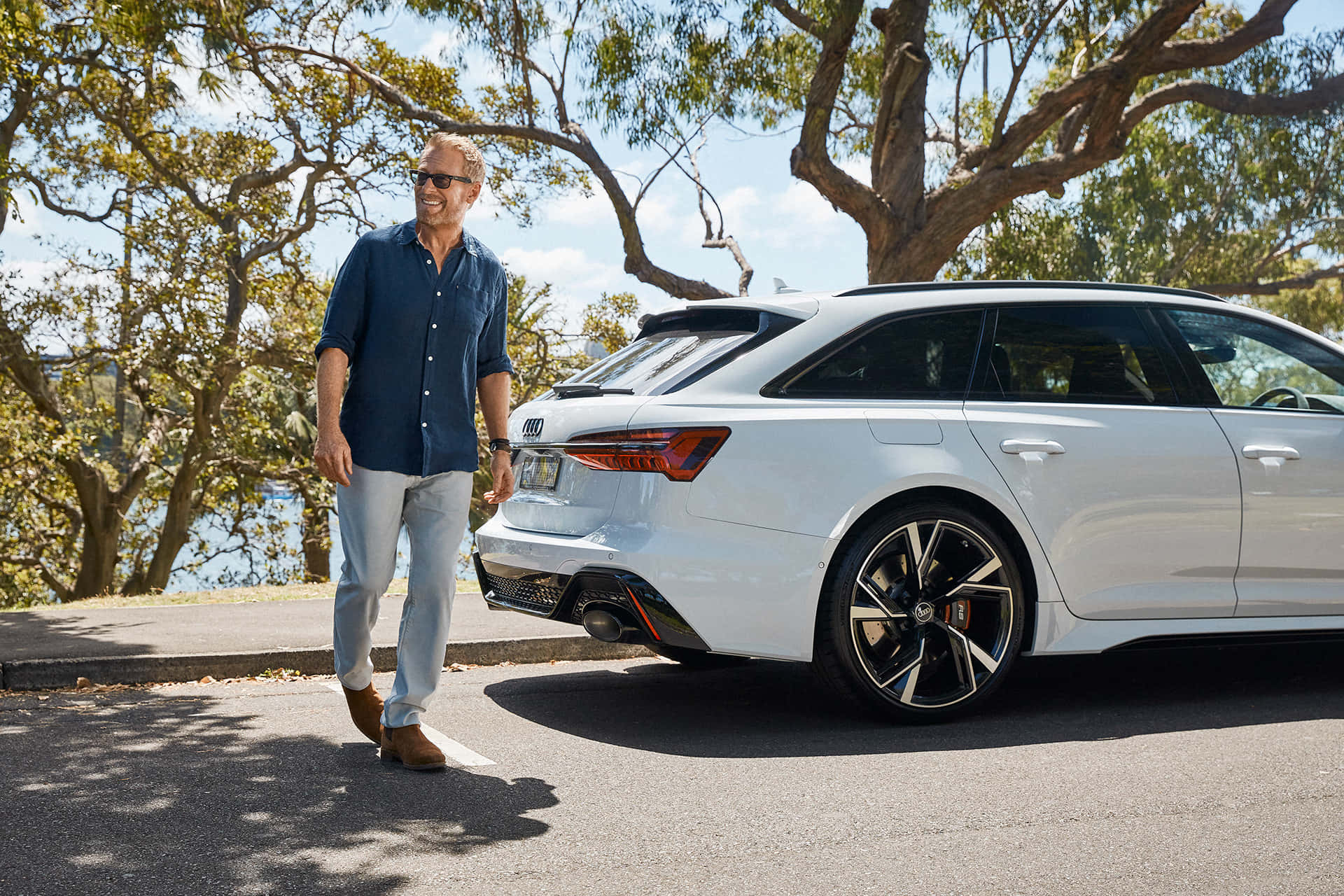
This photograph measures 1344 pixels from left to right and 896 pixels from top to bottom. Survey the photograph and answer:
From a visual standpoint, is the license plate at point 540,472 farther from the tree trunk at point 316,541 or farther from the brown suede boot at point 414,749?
the tree trunk at point 316,541

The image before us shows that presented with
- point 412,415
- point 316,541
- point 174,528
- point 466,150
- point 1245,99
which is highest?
point 1245,99

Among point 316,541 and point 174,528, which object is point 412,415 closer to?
point 174,528

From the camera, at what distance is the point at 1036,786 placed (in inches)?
159

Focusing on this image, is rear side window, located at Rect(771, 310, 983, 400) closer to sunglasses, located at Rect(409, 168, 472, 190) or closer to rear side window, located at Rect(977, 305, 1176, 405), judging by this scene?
rear side window, located at Rect(977, 305, 1176, 405)

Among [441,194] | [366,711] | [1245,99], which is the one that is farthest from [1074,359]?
[1245,99]

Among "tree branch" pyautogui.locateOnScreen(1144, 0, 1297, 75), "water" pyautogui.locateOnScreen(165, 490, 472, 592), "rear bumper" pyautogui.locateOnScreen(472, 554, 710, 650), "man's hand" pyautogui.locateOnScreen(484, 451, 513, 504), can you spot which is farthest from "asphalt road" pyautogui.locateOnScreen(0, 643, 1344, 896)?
"water" pyautogui.locateOnScreen(165, 490, 472, 592)

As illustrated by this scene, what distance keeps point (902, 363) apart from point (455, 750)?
2.24 m

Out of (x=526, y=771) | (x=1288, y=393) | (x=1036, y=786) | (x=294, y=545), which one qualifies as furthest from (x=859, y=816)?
(x=294, y=545)

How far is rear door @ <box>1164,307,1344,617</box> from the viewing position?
5336 millimetres

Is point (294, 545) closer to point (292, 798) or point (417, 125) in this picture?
point (417, 125)

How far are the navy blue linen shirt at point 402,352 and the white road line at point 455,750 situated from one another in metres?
0.94

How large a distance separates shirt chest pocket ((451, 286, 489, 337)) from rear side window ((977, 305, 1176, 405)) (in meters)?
2.03

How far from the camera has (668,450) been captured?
14.8 feet

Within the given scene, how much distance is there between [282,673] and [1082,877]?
412cm
